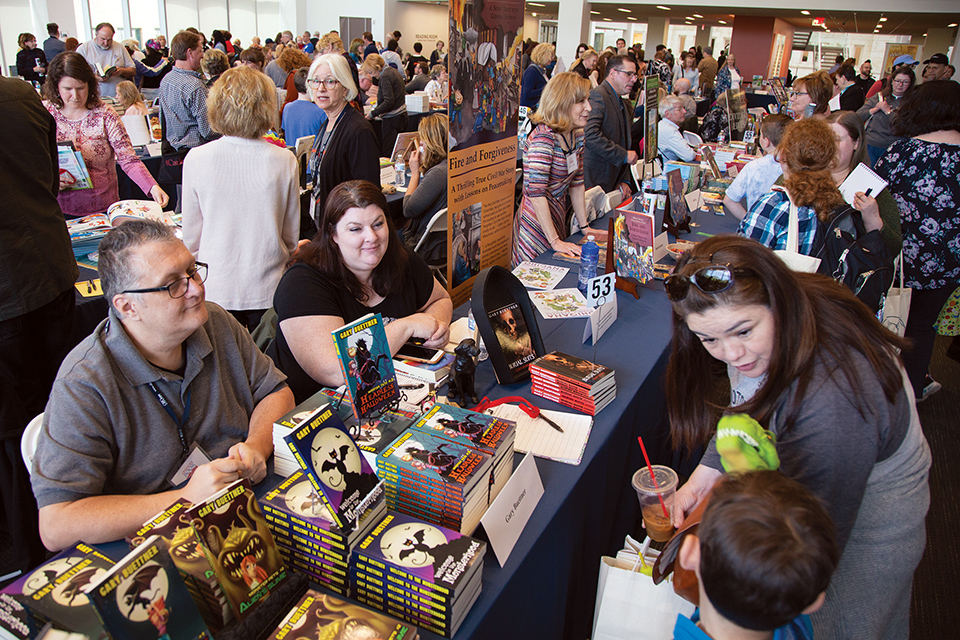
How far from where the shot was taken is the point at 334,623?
Result: 3.28 ft

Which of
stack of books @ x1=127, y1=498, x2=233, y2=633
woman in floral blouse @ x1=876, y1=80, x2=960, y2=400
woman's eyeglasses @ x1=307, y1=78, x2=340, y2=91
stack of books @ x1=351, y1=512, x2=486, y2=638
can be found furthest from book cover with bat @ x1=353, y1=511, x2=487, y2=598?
woman in floral blouse @ x1=876, y1=80, x2=960, y2=400

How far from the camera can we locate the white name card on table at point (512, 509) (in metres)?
1.30

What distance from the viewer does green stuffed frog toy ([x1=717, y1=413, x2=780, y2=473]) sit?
41.4 inches

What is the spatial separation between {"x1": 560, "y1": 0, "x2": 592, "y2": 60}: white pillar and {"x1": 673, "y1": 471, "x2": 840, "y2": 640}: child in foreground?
15.8 m

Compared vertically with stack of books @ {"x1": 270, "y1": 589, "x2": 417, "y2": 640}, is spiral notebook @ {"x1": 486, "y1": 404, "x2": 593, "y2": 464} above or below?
below

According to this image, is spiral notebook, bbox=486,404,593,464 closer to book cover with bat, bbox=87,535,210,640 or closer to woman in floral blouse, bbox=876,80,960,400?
book cover with bat, bbox=87,535,210,640

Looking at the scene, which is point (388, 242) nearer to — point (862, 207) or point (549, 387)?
point (549, 387)

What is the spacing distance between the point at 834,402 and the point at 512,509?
0.70 meters

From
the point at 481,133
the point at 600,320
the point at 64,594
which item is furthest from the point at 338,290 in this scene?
the point at 64,594

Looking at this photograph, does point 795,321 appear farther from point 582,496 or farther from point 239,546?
point 239,546

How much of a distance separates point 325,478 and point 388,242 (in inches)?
50.6

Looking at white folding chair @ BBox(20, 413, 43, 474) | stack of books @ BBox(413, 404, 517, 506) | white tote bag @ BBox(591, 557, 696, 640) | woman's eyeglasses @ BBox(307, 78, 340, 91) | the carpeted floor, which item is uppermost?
woman's eyeglasses @ BBox(307, 78, 340, 91)

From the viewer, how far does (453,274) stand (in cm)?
288

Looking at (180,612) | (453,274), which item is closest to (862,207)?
(453,274)
